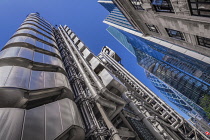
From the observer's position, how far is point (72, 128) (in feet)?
21.9

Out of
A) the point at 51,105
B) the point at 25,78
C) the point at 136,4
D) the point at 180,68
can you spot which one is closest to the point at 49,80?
the point at 25,78

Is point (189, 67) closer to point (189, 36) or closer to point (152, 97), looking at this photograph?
point (152, 97)

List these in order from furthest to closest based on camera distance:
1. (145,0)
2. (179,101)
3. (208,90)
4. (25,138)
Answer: (179,101)
(208,90)
(145,0)
(25,138)

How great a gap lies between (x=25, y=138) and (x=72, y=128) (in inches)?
82.5

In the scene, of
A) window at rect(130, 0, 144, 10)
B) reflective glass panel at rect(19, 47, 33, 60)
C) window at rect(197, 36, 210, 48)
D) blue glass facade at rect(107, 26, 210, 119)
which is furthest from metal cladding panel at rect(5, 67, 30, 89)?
blue glass facade at rect(107, 26, 210, 119)

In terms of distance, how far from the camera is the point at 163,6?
16578 millimetres

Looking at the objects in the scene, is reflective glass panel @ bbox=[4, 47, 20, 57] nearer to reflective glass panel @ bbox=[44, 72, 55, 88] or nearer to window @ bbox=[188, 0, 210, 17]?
reflective glass panel @ bbox=[44, 72, 55, 88]

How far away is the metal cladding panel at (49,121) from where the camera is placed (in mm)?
5453

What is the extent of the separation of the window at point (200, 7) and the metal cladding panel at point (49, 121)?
12.6 meters

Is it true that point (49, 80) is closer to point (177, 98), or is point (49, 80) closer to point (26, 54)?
point (26, 54)

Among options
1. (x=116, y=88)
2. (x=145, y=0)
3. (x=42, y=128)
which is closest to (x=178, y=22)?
(x=145, y=0)

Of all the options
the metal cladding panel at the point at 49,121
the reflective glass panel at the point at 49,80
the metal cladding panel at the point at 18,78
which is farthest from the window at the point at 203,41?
the metal cladding panel at the point at 18,78

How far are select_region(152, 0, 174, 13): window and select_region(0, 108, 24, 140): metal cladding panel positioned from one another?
649 inches

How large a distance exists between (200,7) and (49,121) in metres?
14.1
